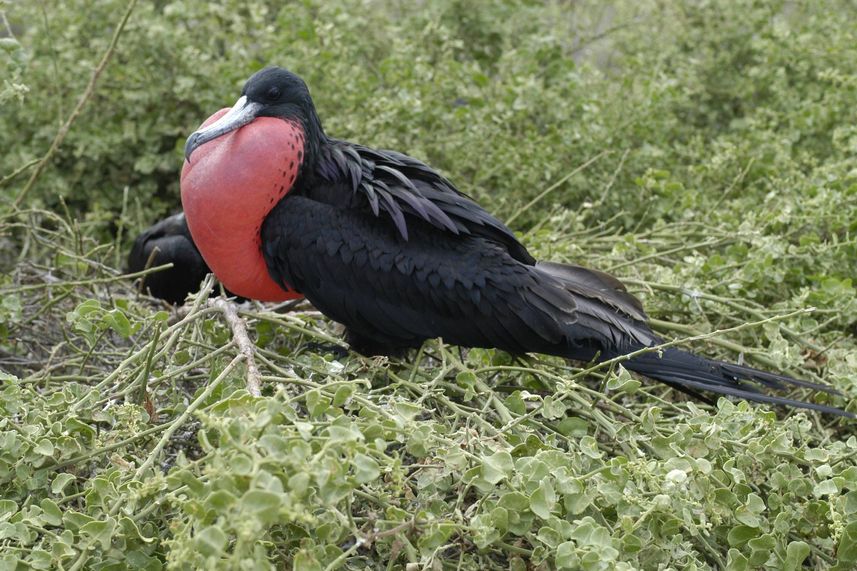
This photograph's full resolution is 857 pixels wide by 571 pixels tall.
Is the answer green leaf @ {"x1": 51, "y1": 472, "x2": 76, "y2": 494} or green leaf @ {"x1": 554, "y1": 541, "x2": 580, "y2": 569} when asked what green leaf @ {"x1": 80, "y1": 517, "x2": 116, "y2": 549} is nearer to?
green leaf @ {"x1": 51, "y1": 472, "x2": 76, "y2": 494}

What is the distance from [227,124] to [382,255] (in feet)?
1.44

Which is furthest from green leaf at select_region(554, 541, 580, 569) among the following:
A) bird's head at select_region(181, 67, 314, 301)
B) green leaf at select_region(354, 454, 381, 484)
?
bird's head at select_region(181, 67, 314, 301)

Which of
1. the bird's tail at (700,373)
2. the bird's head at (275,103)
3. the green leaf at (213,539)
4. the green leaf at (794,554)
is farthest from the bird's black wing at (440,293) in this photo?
the green leaf at (213,539)

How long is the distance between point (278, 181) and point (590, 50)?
8.65ft

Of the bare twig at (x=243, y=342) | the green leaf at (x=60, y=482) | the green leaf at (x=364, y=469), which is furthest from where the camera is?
the bare twig at (x=243, y=342)

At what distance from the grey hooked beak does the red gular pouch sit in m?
0.02

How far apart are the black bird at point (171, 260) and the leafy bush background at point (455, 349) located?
13 centimetres

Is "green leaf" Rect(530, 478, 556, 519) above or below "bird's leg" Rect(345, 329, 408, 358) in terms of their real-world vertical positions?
above

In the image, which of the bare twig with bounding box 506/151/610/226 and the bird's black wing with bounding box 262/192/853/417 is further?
the bare twig with bounding box 506/151/610/226

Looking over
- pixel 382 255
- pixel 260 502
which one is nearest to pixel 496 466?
pixel 260 502

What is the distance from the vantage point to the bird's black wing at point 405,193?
7.53ft

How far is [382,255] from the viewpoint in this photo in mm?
2322

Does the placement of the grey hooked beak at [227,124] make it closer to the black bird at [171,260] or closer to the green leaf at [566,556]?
the black bird at [171,260]

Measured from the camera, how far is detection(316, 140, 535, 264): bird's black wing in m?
2.29
